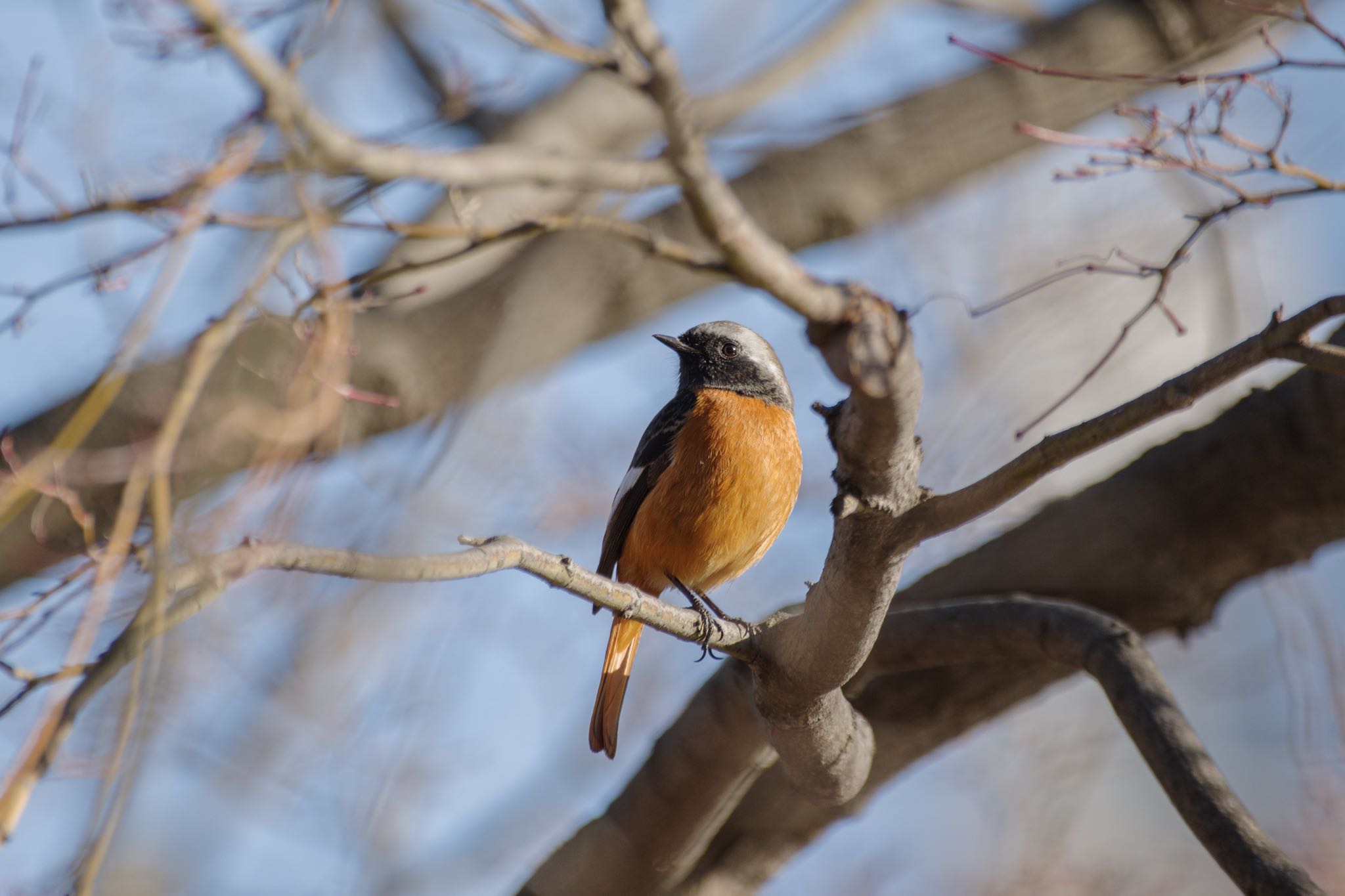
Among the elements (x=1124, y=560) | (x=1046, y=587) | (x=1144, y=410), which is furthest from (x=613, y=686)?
(x=1144, y=410)

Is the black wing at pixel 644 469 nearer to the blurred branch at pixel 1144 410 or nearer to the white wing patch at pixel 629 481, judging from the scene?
the white wing patch at pixel 629 481

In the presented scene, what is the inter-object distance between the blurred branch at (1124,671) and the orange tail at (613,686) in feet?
3.38

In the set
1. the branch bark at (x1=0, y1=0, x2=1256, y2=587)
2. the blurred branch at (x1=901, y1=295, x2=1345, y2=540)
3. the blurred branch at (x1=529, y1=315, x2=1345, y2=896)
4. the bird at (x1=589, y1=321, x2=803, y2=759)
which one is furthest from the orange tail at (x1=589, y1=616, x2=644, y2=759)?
the blurred branch at (x1=901, y1=295, x2=1345, y2=540)

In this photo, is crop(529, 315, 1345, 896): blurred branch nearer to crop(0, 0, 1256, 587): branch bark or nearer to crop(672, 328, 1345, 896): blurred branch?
crop(672, 328, 1345, 896): blurred branch

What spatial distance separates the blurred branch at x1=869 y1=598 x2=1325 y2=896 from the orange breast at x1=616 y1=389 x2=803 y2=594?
0.77 metres

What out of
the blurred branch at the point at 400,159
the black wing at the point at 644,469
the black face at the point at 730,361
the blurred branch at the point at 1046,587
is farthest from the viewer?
the black face at the point at 730,361

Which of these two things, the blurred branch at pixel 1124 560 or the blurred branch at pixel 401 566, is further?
the blurred branch at pixel 1124 560

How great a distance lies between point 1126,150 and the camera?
3.64 metres

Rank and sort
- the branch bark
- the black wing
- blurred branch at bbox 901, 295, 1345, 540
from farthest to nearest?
the branch bark → the black wing → blurred branch at bbox 901, 295, 1345, 540

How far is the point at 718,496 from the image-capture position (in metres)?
4.70

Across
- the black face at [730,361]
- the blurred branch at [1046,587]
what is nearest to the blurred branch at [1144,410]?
the blurred branch at [1046,587]

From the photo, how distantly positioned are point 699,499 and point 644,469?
16.8 inches

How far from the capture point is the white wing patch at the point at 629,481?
5.11 m

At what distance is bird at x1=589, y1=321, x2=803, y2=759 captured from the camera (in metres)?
4.71
